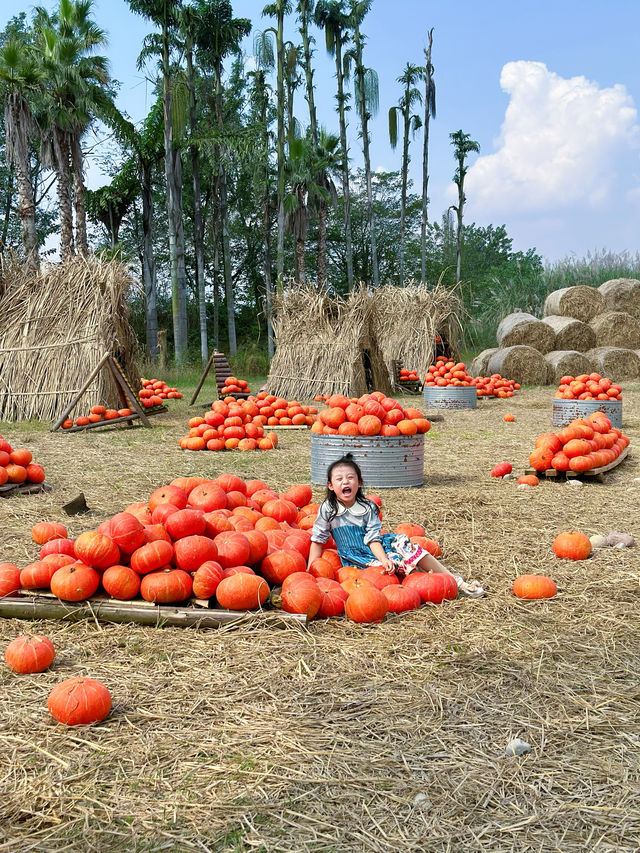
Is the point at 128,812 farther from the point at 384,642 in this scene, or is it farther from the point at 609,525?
the point at 609,525

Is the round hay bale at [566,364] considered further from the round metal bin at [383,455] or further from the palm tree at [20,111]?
the palm tree at [20,111]

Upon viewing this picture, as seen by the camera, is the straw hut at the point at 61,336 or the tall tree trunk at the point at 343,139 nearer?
the straw hut at the point at 61,336

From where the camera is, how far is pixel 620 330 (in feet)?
72.1

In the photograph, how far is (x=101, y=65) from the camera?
26344mm

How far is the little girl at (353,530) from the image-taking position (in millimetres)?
4043

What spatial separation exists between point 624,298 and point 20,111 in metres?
19.6

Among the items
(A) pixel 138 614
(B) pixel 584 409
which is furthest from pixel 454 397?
(A) pixel 138 614

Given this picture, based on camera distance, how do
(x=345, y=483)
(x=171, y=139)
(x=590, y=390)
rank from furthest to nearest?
(x=171, y=139), (x=590, y=390), (x=345, y=483)

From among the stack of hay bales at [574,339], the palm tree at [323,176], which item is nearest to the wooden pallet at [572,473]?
the stack of hay bales at [574,339]

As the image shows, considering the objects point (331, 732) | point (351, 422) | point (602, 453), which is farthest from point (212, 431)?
point (331, 732)

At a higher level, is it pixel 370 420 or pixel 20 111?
pixel 20 111

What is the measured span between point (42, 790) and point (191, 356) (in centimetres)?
3685

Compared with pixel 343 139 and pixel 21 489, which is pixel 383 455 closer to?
pixel 21 489

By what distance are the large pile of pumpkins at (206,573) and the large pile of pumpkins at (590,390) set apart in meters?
8.23
